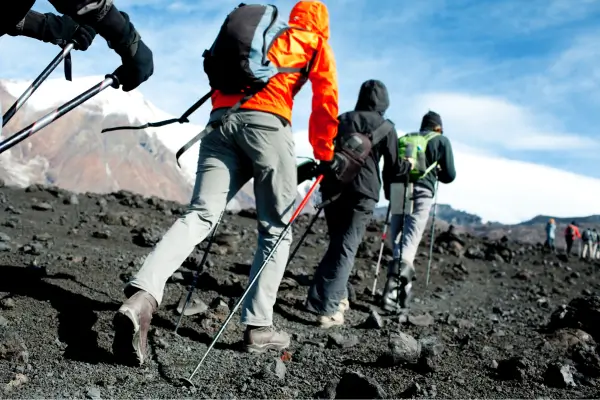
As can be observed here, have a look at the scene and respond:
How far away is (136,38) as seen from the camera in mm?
3355

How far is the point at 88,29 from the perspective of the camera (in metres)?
3.74

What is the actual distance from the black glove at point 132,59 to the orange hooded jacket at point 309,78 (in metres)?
0.75

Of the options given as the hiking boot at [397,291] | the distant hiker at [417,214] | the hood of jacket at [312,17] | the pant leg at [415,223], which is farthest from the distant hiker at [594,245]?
the hood of jacket at [312,17]

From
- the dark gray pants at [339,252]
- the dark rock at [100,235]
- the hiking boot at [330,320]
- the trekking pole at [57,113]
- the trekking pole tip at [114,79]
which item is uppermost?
the trekking pole tip at [114,79]

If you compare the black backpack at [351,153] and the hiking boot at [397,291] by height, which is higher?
the black backpack at [351,153]

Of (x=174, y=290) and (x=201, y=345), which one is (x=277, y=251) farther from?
(x=174, y=290)

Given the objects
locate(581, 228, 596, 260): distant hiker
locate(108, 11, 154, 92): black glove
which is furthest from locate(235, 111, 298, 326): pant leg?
locate(581, 228, 596, 260): distant hiker

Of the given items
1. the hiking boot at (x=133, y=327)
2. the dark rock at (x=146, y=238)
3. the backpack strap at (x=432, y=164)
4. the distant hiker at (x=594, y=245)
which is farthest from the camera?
the distant hiker at (x=594, y=245)

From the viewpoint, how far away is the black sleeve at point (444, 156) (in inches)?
307

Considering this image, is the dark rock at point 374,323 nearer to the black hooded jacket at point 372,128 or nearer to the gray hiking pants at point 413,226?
the black hooded jacket at point 372,128

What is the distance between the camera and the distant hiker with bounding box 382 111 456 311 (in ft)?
23.5

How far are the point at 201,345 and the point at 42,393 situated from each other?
1456 millimetres

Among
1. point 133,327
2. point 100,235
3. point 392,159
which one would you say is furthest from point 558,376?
point 100,235

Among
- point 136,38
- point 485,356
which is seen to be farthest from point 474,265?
point 136,38
